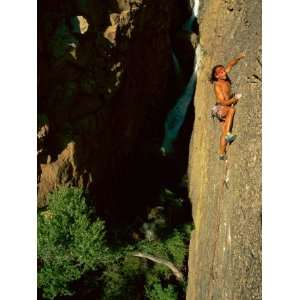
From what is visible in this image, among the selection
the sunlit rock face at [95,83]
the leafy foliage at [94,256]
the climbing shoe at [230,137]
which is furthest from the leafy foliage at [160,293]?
the climbing shoe at [230,137]

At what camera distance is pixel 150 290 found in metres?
11.1

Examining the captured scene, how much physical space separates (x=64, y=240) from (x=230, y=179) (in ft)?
12.1

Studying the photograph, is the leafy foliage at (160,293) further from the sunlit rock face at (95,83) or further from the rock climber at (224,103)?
the rock climber at (224,103)

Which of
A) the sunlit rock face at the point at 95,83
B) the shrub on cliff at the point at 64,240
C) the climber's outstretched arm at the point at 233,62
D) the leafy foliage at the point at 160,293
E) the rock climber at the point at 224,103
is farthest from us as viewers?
the leafy foliage at the point at 160,293

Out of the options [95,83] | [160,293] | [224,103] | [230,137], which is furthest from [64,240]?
[224,103]

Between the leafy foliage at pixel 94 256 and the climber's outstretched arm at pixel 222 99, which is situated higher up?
the climber's outstretched arm at pixel 222 99

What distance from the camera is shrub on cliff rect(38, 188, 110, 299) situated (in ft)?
28.6

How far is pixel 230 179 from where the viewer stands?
8.93m

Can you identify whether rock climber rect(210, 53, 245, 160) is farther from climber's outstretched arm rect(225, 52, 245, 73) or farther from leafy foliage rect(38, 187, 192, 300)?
leafy foliage rect(38, 187, 192, 300)

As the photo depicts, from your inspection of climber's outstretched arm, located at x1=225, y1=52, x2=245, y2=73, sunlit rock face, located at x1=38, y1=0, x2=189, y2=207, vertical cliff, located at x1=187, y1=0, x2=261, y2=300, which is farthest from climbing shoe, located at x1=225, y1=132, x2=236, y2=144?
sunlit rock face, located at x1=38, y1=0, x2=189, y2=207

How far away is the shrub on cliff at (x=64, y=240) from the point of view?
8.72 m

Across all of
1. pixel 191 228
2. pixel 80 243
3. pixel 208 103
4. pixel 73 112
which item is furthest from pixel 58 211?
pixel 208 103

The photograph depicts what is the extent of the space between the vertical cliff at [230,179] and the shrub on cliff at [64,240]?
2.52 meters

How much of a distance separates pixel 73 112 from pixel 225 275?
191 inches
